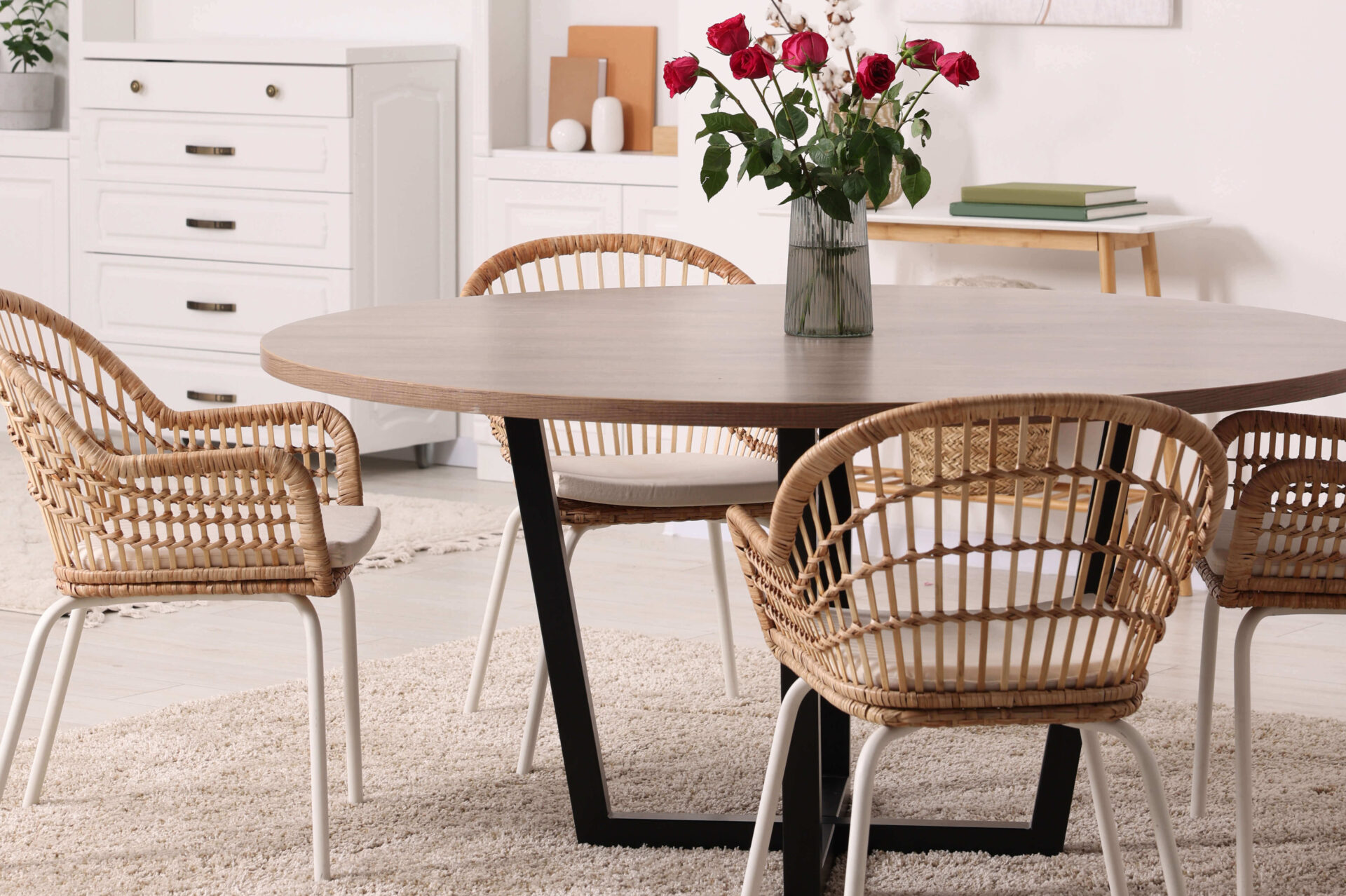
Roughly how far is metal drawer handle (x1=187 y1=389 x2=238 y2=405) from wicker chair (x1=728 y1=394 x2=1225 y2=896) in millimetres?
3651

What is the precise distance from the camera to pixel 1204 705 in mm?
2441

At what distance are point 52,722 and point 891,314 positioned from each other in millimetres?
1309

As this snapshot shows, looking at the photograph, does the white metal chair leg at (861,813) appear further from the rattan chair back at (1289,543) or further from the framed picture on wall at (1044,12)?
the framed picture on wall at (1044,12)

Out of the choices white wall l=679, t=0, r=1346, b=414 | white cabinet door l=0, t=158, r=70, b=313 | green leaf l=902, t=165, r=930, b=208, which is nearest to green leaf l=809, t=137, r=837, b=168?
green leaf l=902, t=165, r=930, b=208

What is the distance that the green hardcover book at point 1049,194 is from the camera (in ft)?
12.1

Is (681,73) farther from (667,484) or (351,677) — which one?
(351,677)

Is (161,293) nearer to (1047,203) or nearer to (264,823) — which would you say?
(1047,203)

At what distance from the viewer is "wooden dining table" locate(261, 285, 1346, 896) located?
1.89 meters

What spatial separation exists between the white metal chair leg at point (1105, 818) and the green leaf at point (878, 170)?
72 centimetres

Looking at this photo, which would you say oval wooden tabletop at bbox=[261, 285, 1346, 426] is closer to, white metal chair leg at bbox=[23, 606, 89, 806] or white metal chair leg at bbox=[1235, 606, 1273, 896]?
white metal chair leg at bbox=[1235, 606, 1273, 896]

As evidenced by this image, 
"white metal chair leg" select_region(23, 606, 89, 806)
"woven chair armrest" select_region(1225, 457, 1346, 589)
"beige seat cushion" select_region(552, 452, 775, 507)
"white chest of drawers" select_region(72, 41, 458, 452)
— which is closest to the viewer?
"woven chair armrest" select_region(1225, 457, 1346, 589)

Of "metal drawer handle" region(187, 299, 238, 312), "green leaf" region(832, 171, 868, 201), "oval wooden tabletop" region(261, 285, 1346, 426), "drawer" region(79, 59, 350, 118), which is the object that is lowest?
"metal drawer handle" region(187, 299, 238, 312)

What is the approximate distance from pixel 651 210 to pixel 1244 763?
9.99 feet

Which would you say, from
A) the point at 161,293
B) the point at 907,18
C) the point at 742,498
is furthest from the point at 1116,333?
the point at 161,293
